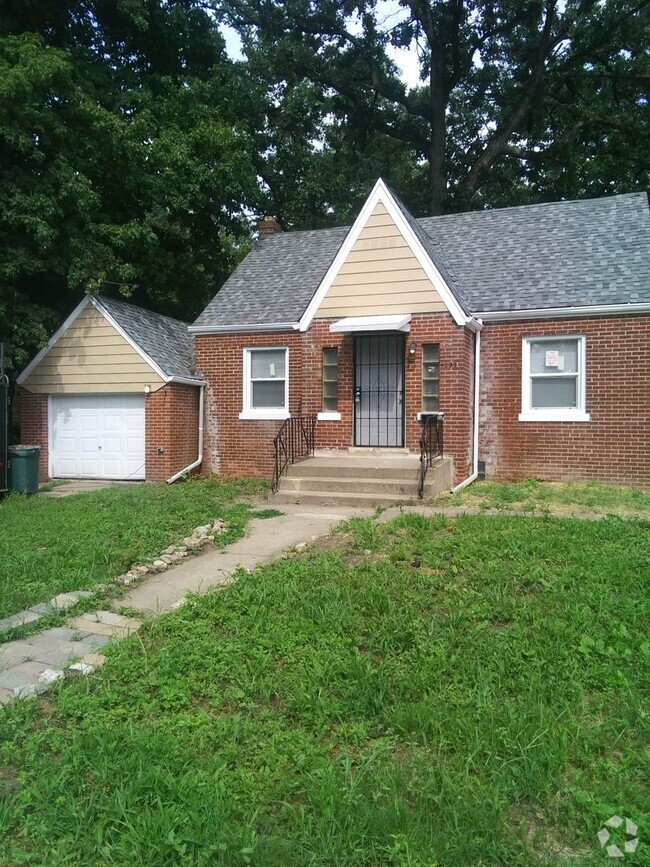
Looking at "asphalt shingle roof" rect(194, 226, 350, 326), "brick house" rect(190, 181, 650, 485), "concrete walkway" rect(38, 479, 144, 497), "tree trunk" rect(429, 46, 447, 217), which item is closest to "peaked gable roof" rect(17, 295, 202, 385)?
"asphalt shingle roof" rect(194, 226, 350, 326)

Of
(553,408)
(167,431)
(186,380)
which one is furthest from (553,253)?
(167,431)

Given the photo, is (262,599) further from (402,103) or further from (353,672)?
(402,103)

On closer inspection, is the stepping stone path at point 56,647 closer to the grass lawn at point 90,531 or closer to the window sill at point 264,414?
the grass lawn at point 90,531

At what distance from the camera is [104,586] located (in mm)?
5980

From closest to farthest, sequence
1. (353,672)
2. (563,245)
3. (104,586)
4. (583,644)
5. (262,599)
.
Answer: (353,672), (583,644), (262,599), (104,586), (563,245)

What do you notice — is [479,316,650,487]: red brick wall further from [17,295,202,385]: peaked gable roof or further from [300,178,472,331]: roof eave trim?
[17,295,202,385]: peaked gable roof

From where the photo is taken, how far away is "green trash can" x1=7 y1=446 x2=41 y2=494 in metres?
11.9

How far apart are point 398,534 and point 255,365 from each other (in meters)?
7.73

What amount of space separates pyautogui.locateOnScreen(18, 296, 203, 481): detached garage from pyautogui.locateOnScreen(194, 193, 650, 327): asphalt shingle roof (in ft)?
5.31

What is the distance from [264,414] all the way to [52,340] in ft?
17.0

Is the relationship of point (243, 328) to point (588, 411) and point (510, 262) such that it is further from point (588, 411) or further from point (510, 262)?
point (588, 411)

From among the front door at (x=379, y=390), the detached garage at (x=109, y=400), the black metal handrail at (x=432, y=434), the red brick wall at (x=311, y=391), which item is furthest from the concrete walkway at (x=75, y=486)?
the black metal handrail at (x=432, y=434)

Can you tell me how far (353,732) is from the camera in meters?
3.46

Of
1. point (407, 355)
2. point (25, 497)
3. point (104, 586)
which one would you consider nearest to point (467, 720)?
point (104, 586)
